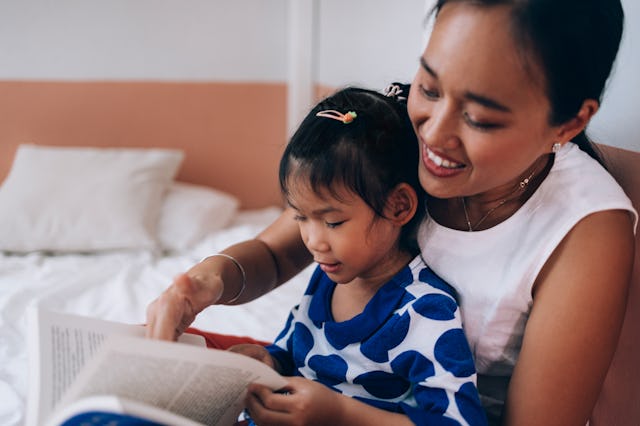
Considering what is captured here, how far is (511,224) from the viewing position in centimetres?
87

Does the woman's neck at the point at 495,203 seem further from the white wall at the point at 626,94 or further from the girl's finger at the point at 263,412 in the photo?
the girl's finger at the point at 263,412

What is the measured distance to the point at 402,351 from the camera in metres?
0.84

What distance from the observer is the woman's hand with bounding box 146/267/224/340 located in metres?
0.79

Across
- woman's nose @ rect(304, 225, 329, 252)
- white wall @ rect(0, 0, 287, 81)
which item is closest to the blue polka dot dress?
woman's nose @ rect(304, 225, 329, 252)

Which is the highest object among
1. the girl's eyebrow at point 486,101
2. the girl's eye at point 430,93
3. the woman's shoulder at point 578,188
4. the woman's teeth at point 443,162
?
the girl's eyebrow at point 486,101

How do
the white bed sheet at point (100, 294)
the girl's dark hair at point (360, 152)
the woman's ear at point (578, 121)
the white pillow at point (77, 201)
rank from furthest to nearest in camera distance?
the white pillow at point (77, 201) → the white bed sheet at point (100, 294) → the girl's dark hair at point (360, 152) → the woman's ear at point (578, 121)

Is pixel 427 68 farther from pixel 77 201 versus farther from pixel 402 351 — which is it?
pixel 77 201

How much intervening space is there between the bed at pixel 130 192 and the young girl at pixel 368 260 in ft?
1.24

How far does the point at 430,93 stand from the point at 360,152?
13 centimetres

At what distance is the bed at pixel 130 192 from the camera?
5.15ft

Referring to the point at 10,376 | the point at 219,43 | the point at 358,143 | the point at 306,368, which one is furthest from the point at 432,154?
the point at 219,43

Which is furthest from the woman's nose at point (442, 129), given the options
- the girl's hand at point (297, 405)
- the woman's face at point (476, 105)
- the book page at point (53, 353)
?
the book page at point (53, 353)

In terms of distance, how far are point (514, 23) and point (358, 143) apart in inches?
10.5

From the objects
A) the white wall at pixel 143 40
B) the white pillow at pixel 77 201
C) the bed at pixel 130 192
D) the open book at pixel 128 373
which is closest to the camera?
the open book at pixel 128 373
